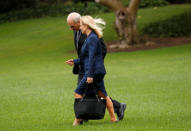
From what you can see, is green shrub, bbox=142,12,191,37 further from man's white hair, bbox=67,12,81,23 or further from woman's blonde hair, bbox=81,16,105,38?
man's white hair, bbox=67,12,81,23

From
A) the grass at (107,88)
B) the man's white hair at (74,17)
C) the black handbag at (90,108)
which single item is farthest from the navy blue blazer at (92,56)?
the grass at (107,88)

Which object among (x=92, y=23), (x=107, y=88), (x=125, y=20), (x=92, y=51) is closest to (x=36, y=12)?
(x=125, y=20)

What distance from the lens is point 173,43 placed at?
28797mm

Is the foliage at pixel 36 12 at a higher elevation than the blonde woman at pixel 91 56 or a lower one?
lower

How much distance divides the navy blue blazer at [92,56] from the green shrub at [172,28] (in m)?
23.5

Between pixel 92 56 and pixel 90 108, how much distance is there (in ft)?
2.83

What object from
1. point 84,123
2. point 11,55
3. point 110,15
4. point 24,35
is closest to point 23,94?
point 84,123

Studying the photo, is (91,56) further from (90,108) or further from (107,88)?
(107,88)

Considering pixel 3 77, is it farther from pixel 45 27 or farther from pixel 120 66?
pixel 45 27

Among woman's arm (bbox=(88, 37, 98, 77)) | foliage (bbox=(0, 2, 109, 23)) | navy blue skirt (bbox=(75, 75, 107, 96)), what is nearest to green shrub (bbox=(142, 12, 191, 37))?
foliage (bbox=(0, 2, 109, 23))

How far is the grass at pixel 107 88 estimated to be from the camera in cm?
916

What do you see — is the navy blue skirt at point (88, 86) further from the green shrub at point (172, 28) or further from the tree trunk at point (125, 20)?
the green shrub at point (172, 28)

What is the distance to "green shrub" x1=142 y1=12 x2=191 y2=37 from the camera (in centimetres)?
3150

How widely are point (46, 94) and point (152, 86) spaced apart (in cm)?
310
